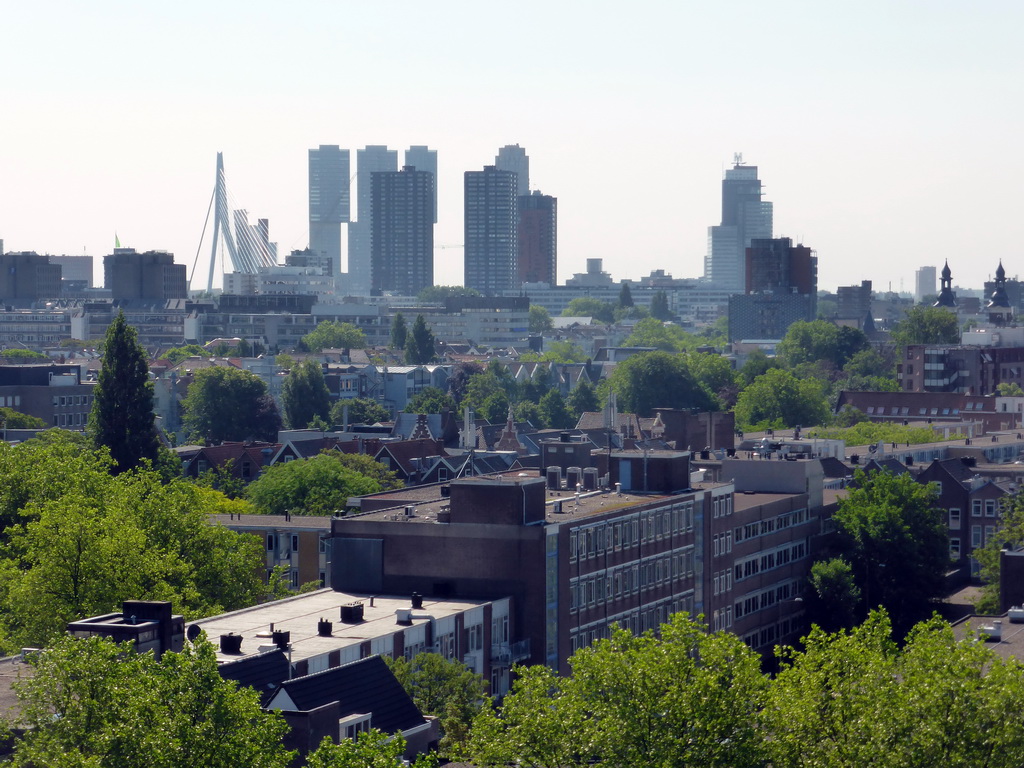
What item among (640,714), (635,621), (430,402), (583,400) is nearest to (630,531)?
(635,621)

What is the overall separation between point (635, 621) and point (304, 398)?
260 ft

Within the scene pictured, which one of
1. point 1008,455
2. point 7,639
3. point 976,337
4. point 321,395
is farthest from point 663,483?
point 976,337

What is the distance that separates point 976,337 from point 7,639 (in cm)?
12597

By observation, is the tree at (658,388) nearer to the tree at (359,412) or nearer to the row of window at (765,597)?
the tree at (359,412)

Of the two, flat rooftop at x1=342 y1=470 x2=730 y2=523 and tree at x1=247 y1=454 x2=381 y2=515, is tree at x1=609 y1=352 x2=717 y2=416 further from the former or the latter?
flat rooftop at x1=342 y1=470 x2=730 y2=523

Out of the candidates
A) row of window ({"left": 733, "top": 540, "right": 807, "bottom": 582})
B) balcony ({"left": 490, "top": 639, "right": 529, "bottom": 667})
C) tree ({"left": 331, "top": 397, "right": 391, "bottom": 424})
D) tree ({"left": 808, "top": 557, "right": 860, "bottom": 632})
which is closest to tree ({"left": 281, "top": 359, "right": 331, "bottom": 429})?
tree ({"left": 331, "top": 397, "right": 391, "bottom": 424})

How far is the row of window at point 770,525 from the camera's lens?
7012cm

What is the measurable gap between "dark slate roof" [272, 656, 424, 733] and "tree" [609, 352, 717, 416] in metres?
116

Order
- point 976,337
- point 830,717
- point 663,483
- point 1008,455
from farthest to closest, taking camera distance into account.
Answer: point 976,337
point 1008,455
point 663,483
point 830,717

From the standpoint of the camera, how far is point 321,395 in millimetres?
139750

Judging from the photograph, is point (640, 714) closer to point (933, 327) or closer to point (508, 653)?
point (508, 653)

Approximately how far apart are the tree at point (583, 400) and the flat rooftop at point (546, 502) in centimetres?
9705

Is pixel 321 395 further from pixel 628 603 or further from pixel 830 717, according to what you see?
pixel 830 717

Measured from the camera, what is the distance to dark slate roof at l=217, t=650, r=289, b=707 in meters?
41.2
